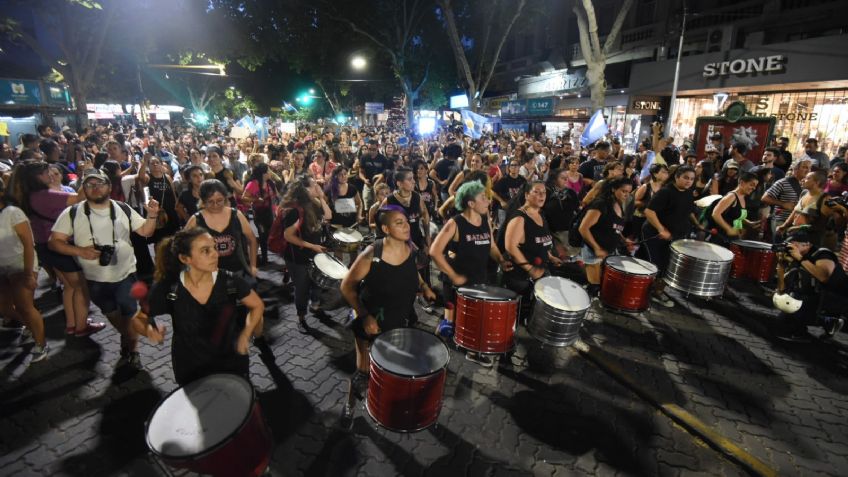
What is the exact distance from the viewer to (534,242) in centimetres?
482

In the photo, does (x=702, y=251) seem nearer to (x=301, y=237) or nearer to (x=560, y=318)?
(x=560, y=318)

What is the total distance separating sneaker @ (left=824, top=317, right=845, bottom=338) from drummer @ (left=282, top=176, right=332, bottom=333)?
261 inches

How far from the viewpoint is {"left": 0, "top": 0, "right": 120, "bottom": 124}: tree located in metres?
16.3

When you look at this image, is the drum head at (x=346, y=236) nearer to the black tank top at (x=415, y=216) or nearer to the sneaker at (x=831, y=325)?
the black tank top at (x=415, y=216)

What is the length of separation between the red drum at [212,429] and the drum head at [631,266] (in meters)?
4.28

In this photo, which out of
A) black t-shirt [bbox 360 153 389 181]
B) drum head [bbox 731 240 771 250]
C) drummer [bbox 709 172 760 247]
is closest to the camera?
drummer [bbox 709 172 760 247]

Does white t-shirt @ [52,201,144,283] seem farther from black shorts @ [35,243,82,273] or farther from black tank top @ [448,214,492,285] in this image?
black tank top @ [448,214,492,285]

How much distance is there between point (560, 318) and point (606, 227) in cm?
199

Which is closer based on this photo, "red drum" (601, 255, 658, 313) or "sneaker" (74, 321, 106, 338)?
"red drum" (601, 255, 658, 313)

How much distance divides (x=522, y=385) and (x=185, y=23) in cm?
2304

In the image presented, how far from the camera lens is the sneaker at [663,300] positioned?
21.6ft

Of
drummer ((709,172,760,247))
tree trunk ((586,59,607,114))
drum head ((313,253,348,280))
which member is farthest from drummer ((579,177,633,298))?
tree trunk ((586,59,607,114))

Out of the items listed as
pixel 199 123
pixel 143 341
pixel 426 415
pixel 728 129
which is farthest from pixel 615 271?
pixel 199 123

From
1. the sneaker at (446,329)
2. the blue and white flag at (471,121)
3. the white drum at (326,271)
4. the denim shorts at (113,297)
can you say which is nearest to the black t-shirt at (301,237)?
the white drum at (326,271)
